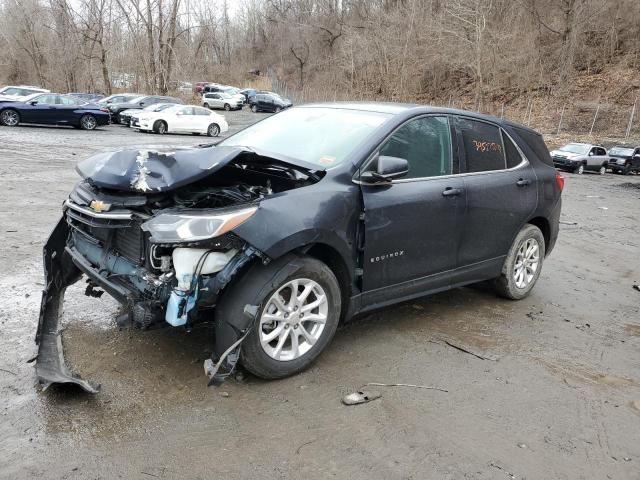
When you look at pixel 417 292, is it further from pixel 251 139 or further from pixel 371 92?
pixel 371 92

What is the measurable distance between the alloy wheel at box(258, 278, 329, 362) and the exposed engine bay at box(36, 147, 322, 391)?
274mm

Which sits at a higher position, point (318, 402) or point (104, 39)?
point (104, 39)

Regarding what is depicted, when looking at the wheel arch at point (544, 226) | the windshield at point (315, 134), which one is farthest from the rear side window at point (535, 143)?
the windshield at point (315, 134)

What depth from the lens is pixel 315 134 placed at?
4418 millimetres

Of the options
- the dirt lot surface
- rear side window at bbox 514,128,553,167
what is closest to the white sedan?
the dirt lot surface

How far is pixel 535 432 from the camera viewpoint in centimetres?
326

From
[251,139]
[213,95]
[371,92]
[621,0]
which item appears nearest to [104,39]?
[213,95]

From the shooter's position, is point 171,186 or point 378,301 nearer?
point 171,186

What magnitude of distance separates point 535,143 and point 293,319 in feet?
11.4

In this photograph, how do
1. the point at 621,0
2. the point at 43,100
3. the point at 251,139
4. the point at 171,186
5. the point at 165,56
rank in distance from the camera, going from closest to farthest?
the point at 171,186
the point at 251,139
the point at 43,100
the point at 621,0
the point at 165,56

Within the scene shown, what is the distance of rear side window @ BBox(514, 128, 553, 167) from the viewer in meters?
5.54

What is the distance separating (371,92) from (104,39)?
23557 millimetres

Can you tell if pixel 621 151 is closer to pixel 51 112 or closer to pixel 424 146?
pixel 51 112

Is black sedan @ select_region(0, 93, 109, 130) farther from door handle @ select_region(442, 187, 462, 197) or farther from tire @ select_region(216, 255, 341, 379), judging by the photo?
tire @ select_region(216, 255, 341, 379)
